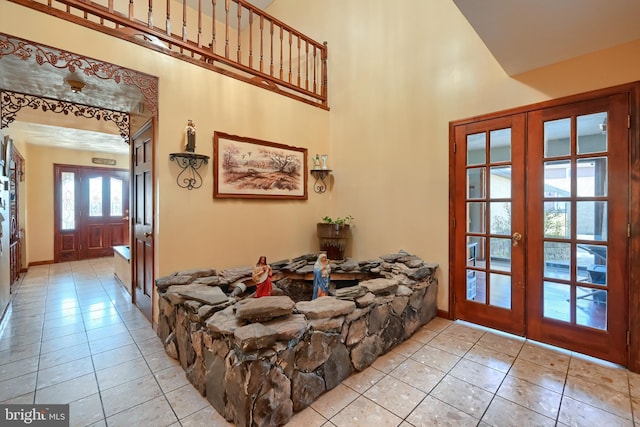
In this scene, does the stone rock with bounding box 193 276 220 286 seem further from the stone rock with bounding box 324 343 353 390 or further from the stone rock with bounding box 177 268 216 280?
the stone rock with bounding box 324 343 353 390

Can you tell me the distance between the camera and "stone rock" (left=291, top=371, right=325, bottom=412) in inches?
69.4

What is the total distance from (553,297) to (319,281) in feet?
7.01

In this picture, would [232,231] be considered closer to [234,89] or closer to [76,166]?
[234,89]

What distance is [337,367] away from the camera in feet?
6.70

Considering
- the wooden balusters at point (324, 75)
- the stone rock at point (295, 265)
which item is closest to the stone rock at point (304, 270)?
the stone rock at point (295, 265)

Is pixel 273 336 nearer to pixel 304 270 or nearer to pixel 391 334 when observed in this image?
pixel 391 334

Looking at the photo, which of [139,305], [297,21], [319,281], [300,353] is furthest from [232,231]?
[297,21]

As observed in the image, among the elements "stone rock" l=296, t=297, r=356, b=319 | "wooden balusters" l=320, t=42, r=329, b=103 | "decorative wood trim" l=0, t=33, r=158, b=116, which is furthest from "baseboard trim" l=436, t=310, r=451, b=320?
"decorative wood trim" l=0, t=33, r=158, b=116

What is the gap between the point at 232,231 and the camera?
322cm

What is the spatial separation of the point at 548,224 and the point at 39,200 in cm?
882

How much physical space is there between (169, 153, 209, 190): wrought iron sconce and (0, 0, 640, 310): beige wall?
65 millimetres

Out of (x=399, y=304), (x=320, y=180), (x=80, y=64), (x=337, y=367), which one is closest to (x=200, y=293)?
(x=337, y=367)

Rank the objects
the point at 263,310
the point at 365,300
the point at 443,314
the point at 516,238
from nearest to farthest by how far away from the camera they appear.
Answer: the point at 263,310 → the point at 365,300 → the point at 516,238 → the point at 443,314

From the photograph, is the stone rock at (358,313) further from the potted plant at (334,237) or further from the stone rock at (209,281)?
the potted plant at (334,237)
